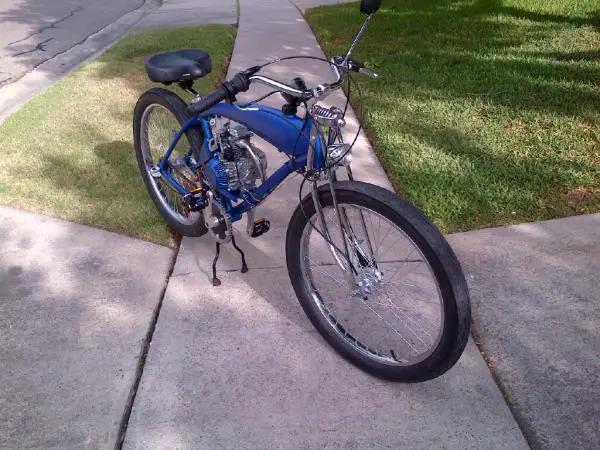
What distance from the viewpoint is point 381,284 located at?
2.48 meters

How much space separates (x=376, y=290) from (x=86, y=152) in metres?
3.03

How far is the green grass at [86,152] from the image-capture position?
146 inches

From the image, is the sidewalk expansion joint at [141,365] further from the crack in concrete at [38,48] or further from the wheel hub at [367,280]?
the crack in concrete at [38,48]

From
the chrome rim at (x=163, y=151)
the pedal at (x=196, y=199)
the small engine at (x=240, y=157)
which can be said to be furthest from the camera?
the chrome rim at (x=163, y=151)

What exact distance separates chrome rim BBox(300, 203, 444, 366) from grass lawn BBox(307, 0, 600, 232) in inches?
29.4

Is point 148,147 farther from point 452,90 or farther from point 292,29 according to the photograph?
point 292,29

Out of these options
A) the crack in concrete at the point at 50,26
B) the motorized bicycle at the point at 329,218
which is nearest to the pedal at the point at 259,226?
the motorized bicycle at the point at 329,218

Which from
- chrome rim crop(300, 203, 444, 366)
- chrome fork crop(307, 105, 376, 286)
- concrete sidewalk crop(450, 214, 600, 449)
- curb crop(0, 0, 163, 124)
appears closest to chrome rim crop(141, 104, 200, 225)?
chrome rim crop(300, 203, 444, 366)

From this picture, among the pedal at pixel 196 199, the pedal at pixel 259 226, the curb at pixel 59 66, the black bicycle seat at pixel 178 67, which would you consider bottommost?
the curb at pixel 59 66

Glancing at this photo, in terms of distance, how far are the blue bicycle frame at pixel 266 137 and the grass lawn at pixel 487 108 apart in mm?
1223

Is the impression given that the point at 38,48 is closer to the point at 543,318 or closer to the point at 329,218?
the point at 329,218

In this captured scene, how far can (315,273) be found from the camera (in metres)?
3.00

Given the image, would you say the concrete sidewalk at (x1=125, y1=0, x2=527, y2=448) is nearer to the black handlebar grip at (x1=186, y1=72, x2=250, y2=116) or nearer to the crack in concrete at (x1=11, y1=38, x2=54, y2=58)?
the black handlebar grip at (x1=186, y1=72, x2=250, y2=116)

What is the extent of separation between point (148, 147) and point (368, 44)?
14.0ft
